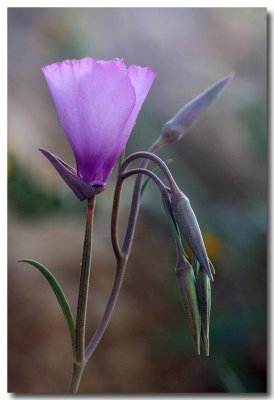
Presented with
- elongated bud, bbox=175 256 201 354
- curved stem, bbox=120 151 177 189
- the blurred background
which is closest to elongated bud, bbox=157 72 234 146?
curved stem, bbox=120 151 177 189

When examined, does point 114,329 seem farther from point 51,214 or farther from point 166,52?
point 166,52

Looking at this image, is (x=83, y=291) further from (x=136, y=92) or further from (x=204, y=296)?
(x=136, y=92)

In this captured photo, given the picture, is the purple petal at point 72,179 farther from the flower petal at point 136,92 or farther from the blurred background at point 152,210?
the blurred background at point 152,210

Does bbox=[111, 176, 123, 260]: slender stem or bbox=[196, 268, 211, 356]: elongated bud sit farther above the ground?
bbox=[111, 176, 123, 260]: slender stem

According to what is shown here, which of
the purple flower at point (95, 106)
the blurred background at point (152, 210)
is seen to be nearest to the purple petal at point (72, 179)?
the purple flower at point (95, 106)

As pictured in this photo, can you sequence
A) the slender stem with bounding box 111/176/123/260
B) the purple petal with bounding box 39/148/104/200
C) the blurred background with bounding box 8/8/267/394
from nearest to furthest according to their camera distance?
the purple petal with bounding box 39/148/104/200 < the slender stem with bounding box 111/176/123/260 < the blurred background with bounding box 8/8/267/394

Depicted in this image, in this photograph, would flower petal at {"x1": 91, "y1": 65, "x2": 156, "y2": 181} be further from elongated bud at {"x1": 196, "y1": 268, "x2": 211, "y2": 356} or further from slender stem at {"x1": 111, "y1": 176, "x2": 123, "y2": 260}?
elongated bud at {"x1": 196, "y1": 268, "x2": 211, "y2": 356}

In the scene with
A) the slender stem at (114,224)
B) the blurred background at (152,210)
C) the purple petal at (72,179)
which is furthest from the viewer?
the blurred background at (152,210)

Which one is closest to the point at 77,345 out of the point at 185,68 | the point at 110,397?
the point at 110,397
